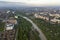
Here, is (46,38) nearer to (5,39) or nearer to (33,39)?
(33,39)

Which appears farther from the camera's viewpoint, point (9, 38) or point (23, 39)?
point (9, 38)

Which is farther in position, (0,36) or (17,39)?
(0,36)

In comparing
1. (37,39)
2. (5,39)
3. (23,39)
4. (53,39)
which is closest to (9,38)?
(5,39)

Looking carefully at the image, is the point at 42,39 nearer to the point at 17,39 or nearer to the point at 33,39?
the point at 33,39

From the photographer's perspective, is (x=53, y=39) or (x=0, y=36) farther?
(x=0, y=36)

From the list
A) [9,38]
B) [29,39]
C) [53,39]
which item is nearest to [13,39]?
[9,38]

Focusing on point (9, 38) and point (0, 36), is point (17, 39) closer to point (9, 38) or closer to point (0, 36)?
point (9, 38)

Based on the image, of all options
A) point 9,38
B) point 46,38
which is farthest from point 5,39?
point 46,38
